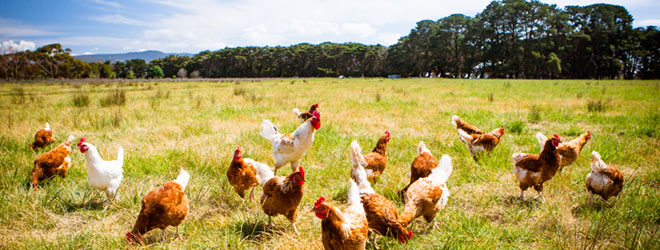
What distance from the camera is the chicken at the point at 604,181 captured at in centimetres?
266

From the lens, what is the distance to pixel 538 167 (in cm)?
286

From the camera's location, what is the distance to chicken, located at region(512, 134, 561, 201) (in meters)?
2.87

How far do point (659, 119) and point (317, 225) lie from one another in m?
8.81

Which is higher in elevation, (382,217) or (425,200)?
(425,200)

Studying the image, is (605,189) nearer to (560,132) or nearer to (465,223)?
(465,223)

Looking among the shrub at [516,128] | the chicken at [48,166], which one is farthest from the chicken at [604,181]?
the chicken at [48,166]

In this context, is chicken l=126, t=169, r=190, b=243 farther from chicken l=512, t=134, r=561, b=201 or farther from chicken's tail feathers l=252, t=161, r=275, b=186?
chicken l=512, t=134, r=561, b=201

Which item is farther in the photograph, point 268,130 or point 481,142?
point 481,142

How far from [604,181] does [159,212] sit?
4226 mm

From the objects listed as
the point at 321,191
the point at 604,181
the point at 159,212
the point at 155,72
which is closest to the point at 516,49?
the point at 604,181

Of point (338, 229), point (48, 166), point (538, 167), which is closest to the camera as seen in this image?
point (338, 229)

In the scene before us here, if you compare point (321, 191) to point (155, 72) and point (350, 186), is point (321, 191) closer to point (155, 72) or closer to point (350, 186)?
point (350, 186)

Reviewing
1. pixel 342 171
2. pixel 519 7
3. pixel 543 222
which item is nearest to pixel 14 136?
pixel 342 171

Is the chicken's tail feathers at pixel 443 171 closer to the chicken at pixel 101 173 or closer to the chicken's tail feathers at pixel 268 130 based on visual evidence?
the chicken's tail feathers at pixel 268 130
